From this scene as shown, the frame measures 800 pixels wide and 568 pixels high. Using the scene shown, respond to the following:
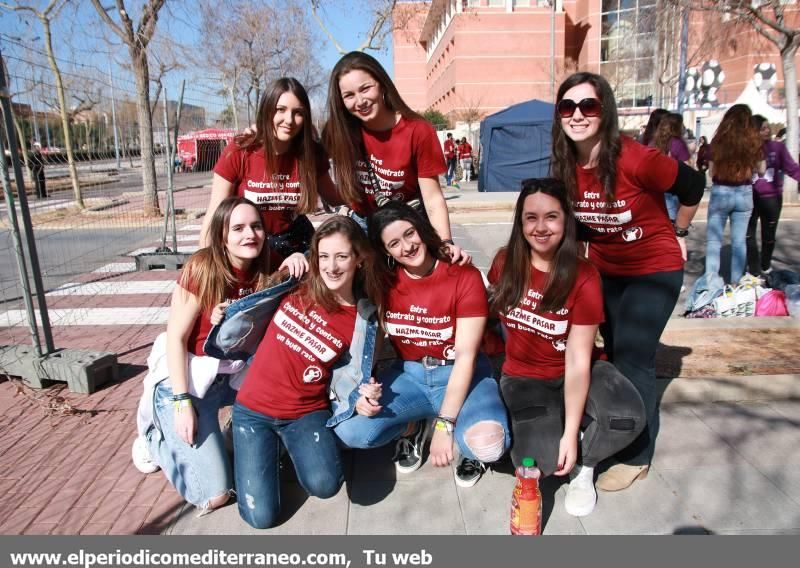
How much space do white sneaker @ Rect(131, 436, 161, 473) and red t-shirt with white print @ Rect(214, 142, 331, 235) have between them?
133cm

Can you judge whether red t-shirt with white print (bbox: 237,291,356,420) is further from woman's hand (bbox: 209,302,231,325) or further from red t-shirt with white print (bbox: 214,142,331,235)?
red t-shirt with white print (bbox: 214,142,331,235)

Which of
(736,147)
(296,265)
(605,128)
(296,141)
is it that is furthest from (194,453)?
(736,147)

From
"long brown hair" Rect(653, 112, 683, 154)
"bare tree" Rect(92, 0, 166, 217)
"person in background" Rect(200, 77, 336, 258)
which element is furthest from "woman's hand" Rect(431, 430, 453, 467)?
"bare tree" Rect(92, 0, 166, 217)

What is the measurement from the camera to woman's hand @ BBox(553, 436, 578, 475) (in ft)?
8.71

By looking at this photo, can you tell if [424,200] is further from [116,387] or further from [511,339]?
[116,387]

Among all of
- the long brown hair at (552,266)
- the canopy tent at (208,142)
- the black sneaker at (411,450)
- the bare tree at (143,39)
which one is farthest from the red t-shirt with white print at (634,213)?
the bare tree at (143,39)

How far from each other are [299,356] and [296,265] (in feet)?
1.48

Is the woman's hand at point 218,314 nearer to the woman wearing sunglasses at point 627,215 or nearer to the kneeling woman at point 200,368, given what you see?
the kneeling woman at point 200,368

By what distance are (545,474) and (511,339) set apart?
26.3 inches

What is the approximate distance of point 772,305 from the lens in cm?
516

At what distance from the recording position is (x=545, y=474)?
2691 millimetres

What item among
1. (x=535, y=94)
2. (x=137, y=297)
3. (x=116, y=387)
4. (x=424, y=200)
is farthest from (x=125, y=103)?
(x=535, y=94)

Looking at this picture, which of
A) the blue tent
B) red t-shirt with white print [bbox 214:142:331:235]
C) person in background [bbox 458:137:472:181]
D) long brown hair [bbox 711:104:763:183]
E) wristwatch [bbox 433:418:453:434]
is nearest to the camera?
wristwatch [bbox 433:418:453:434]
